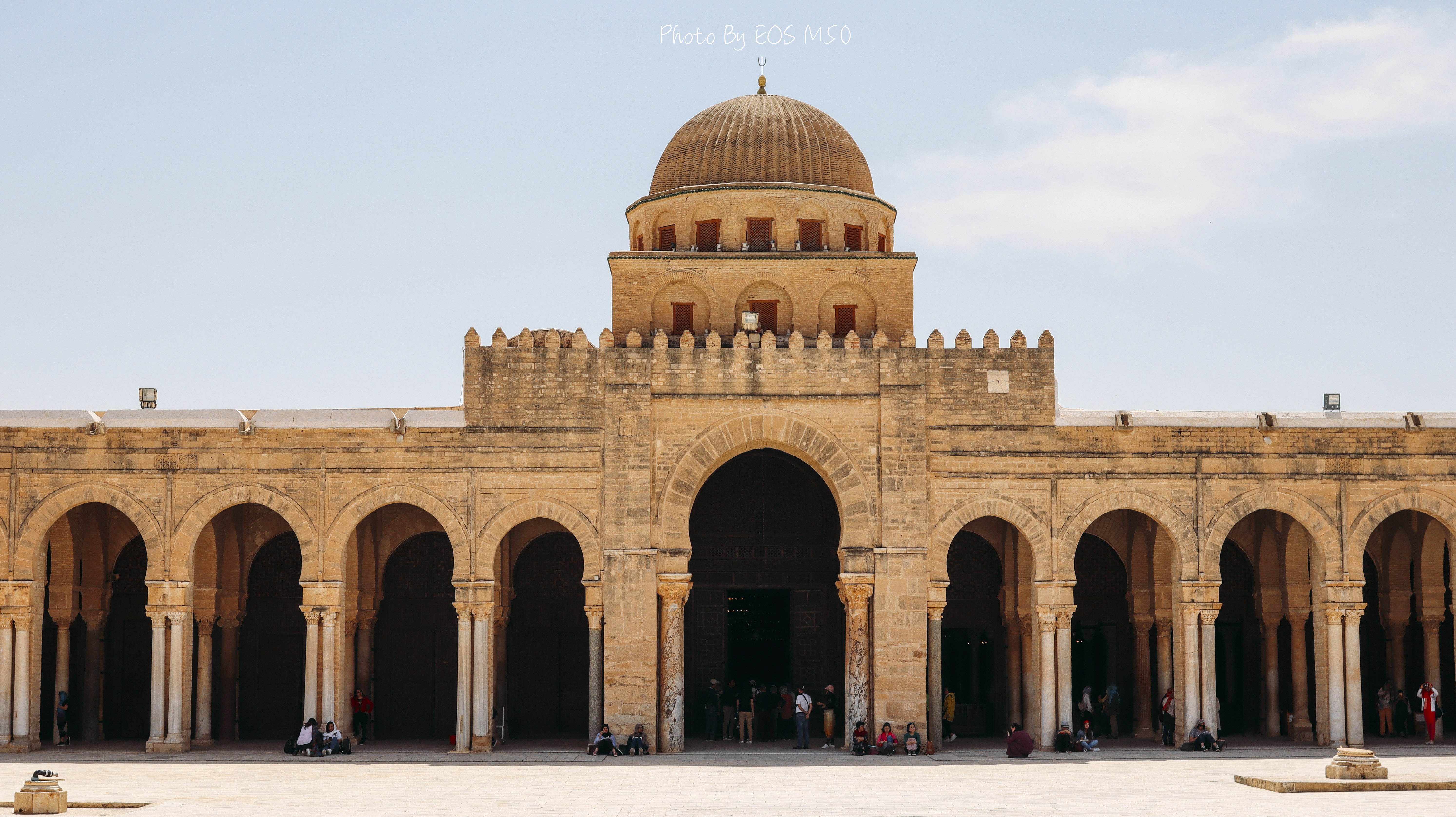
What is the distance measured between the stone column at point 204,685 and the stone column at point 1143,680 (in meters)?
15.0

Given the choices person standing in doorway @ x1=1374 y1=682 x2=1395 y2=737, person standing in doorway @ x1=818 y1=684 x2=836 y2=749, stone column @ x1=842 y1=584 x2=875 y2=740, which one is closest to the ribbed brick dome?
stone column @ x1=842 y1=584 x2=875 y2=740

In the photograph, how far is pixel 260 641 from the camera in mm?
28422

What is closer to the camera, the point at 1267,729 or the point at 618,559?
the point at 618,559

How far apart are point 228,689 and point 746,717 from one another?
8533 mm

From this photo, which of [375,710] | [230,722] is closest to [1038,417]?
[375,710]

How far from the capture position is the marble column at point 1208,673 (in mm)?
A: 25062

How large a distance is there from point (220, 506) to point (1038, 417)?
41.1ft

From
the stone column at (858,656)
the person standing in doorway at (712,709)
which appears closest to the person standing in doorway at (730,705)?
the person standing in doorway at (712,709)

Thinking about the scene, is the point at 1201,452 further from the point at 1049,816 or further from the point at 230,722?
the point at 230,722

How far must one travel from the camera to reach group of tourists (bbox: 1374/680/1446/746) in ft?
85.5

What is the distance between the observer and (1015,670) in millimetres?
27203

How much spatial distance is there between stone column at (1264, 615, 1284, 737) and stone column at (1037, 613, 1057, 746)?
14.2 ft

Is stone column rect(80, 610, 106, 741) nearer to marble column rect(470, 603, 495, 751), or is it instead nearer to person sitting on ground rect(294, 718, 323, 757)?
person sitting on ground rect(294, 718, 323, 757)

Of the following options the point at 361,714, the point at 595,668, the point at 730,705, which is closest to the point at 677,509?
the point at 595,668
